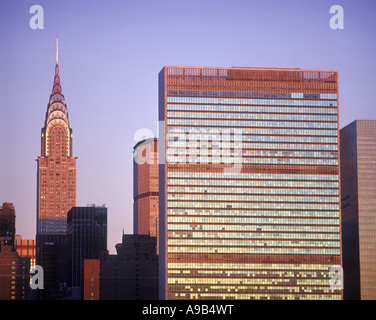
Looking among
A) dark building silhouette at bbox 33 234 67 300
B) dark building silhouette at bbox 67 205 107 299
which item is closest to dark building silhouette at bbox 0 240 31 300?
dark building silhouette at bbox 33 234 67 300

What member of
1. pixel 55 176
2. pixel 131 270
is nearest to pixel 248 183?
pixel 131 270

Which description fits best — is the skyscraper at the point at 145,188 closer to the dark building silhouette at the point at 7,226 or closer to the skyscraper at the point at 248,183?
the dark building silhouette at the point at 7,226

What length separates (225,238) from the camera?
263ft

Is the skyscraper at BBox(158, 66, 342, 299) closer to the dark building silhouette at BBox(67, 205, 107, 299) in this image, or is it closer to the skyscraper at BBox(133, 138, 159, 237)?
the dark building silhouette at BBox(67, 205, 107, 299)

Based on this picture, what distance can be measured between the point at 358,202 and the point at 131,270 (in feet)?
90.2

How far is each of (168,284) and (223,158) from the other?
15178mm

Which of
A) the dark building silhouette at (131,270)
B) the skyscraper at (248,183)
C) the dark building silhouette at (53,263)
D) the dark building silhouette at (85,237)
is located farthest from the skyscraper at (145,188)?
the skyscraper at (248,183)

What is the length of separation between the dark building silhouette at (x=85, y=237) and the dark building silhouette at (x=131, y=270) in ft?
46.3

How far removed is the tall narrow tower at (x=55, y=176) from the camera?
128 meters

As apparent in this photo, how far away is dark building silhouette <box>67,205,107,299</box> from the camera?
4213 inches

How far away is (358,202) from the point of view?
82562 millimetres

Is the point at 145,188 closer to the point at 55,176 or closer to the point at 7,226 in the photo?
the point at 55,176

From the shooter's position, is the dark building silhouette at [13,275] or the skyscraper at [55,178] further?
the skyscraper at [55,178]

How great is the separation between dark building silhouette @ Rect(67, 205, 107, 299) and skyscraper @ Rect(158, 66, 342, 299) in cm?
2750
